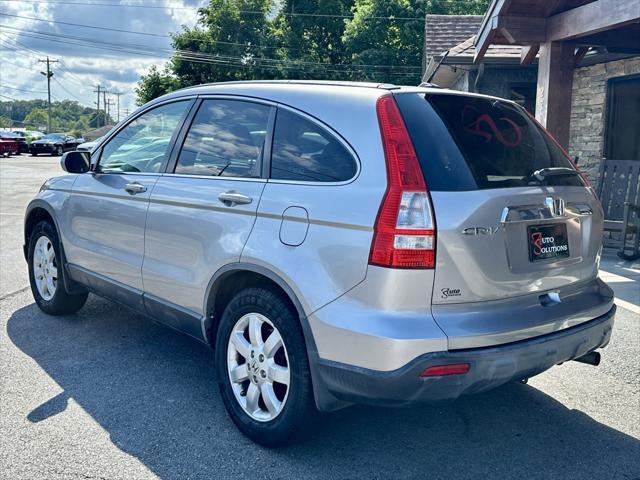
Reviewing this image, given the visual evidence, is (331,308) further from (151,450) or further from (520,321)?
(151,450)

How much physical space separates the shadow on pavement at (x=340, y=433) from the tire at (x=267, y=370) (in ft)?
0.44

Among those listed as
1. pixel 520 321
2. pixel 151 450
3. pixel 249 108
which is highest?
pixel 249 108

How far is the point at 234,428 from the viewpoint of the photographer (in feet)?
11.4

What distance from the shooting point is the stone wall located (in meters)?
10.1

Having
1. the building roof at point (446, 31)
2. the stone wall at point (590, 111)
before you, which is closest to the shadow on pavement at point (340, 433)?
the stone wall at point (590, 111)

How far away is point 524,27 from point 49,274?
6.89m

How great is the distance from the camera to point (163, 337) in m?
4.96

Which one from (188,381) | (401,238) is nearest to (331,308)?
(401,238)

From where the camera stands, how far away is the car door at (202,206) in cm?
337

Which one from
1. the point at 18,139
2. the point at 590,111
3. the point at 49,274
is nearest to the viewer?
the point at 49,274

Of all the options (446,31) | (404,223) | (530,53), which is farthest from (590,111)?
(404,223)

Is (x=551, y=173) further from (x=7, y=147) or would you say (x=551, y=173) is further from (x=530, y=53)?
(x=7, y=147)

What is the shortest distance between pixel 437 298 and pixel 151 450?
5.38 ft

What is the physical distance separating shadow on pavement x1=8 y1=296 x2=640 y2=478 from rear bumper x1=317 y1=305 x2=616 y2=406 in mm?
508
